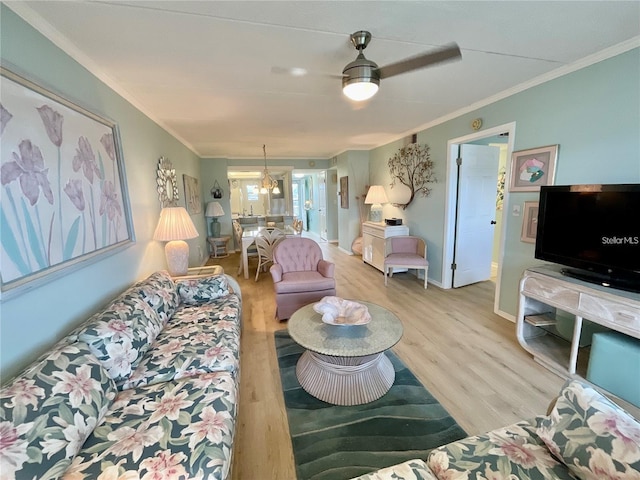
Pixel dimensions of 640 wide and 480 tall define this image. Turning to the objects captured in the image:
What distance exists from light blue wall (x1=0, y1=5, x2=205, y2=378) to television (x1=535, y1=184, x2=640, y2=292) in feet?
11.1

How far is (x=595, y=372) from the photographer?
1.83m

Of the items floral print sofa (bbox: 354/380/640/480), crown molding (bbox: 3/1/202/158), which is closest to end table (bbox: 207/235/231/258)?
crown molding (bbox: 3/1/202/158)

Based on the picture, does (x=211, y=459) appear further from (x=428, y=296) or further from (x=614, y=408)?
(x=428, y=296)

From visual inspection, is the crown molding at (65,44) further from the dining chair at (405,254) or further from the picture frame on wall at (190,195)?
the dining chair at (405,254)

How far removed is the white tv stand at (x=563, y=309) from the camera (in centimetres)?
169

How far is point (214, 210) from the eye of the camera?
6.34m

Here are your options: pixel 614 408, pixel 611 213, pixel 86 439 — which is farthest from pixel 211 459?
pixel 611 213

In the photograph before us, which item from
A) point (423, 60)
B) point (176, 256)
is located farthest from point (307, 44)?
point (176, 256)

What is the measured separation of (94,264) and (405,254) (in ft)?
12.8

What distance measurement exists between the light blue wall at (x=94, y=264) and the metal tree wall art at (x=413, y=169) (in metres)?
3.73

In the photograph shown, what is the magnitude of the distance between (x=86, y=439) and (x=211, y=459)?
21.5 inches

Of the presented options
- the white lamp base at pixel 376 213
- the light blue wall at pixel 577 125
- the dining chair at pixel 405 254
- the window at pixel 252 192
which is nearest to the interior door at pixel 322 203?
the window at pixel 252 192

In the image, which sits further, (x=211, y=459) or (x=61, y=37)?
(x=61, y=37)

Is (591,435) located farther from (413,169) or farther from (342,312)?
(413,169)
